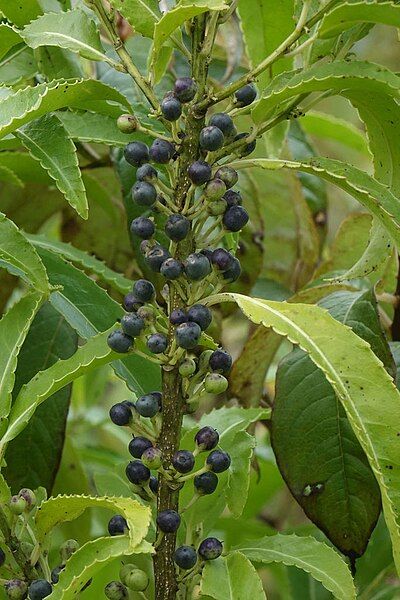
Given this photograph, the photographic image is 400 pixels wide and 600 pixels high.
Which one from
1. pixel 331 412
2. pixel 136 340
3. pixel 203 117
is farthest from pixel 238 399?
pixel 203 117

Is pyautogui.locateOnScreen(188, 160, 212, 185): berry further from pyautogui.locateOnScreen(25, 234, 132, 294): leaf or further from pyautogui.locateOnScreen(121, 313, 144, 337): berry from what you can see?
pyautogui.locateOnScreen(25, 234, 132, 294): leaf

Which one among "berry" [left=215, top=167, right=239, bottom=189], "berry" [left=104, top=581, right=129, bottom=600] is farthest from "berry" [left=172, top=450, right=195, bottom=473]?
"berry" [left=215, top=167, right=239, bottom=189]

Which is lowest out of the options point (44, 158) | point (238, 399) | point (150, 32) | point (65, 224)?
point (238, 399)

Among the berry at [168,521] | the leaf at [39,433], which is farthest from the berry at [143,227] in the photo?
the leaf at [39,433]

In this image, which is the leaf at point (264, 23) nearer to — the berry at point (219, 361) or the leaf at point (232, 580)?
the berry at point (219, 361)

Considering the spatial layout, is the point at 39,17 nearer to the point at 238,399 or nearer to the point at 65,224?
the point at 238,399

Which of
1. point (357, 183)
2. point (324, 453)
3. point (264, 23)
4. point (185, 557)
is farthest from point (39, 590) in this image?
point (264, 23)
